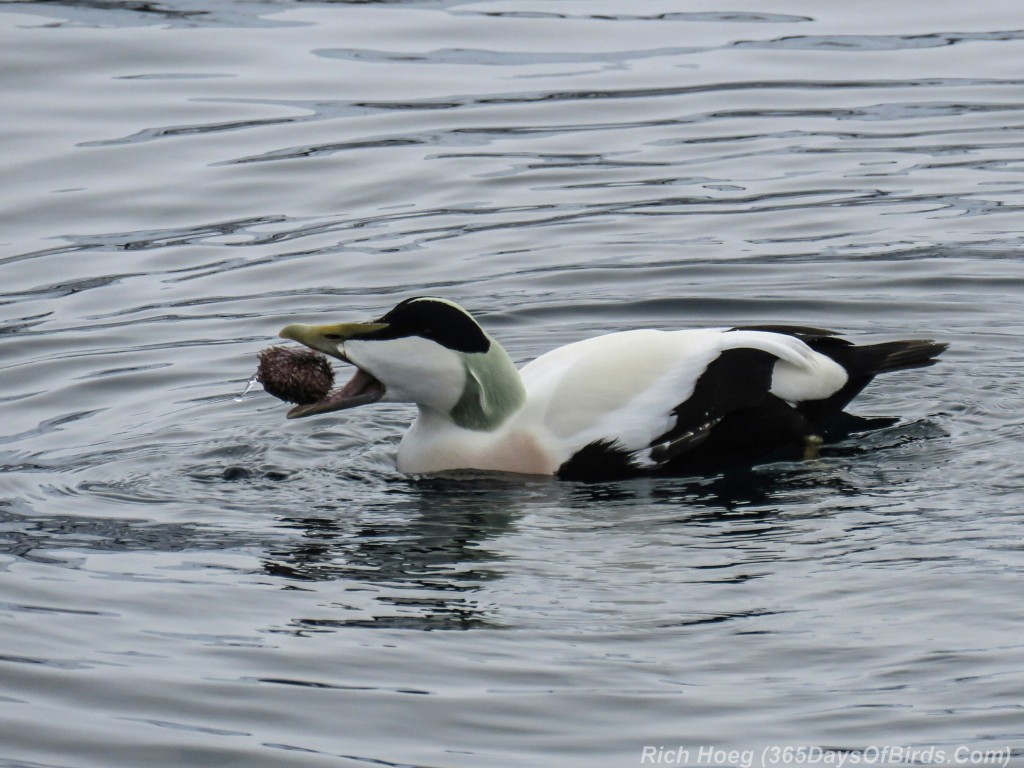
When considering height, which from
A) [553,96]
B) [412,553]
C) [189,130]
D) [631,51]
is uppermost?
[631,51]

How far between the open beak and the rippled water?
0.30 meters

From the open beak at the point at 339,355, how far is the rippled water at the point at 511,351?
299 mm

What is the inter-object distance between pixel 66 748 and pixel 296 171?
23.4ft

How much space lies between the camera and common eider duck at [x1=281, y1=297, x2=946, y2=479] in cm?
660

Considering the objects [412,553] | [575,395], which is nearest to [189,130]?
[575,395]

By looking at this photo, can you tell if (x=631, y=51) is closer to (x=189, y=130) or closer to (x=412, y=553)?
(x=189, y=130)

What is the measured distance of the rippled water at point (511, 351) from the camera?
4.92 metres

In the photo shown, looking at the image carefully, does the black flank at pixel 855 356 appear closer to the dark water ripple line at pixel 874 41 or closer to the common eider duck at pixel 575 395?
the common eider duck at pixel 575 395

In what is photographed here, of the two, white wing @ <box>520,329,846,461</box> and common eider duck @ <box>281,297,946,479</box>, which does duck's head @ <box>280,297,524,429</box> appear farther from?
white wing @ <box>520,329,846,461</box>

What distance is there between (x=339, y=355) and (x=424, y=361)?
0.99 feet

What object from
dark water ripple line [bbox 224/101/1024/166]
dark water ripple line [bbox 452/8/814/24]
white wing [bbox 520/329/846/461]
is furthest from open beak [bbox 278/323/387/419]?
dark water ripple line [bbox 452/8/814/24]

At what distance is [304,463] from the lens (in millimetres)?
6996

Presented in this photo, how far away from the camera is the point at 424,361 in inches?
260

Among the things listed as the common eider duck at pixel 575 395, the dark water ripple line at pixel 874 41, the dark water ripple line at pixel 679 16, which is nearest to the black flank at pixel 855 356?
the common eider duck at pixel 575 395
